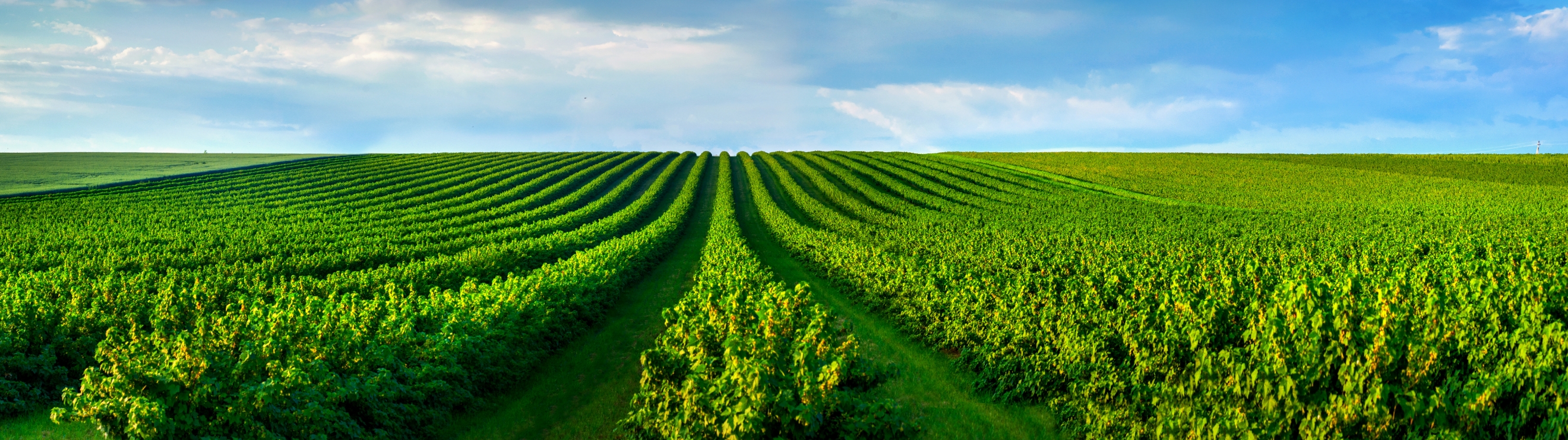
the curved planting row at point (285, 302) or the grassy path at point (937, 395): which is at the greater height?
the curved planting row at point (285, 302)

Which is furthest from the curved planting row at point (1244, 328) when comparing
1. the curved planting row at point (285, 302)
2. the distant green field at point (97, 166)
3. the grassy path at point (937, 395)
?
the distant green field at point (97, 166)

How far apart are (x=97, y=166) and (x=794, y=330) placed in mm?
93648

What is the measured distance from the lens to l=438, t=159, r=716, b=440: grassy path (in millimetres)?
12750

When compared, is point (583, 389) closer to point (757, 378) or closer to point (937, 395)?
point (937, 395)

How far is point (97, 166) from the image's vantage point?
238 ft

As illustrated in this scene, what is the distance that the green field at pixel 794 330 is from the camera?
29.9ft

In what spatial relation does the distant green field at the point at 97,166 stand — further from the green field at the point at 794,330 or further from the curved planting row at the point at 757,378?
the curved planting row at the point at 757,378

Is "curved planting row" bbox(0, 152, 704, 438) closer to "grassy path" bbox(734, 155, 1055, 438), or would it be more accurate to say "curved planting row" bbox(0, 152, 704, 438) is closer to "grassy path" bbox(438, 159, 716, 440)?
"grassy path" bbox(438, 159, 716, 440)

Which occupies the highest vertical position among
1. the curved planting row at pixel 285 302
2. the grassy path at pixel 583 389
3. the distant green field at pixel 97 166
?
the distant green field at pixel 97 166

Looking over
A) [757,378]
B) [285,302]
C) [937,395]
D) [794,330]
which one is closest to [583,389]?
[794,330]

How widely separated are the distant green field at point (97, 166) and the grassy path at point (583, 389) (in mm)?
56099

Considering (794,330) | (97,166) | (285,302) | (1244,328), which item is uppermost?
(97,166)

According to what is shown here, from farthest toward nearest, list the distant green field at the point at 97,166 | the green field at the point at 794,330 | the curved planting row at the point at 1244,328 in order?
the distant green field at the point at 97,166, the green field at the point at 794,330, the curved planting row at the point at 1244,328

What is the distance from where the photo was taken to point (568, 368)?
1606 cm
